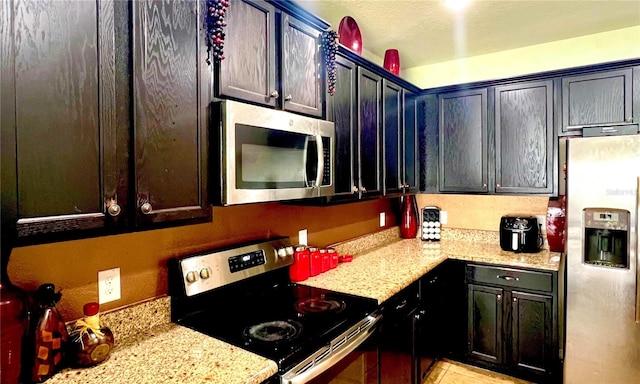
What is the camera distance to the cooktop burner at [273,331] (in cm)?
140

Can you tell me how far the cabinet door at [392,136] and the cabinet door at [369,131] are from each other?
0.11 meters

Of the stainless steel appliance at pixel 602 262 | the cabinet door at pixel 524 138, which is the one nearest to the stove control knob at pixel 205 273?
the stainless steel appliance at pixel 602 262

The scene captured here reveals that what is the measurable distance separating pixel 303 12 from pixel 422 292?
6.17 ft

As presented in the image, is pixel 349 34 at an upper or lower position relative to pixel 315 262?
upper

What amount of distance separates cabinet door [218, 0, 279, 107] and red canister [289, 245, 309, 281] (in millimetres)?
925

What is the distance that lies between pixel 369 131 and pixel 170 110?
1519 mm

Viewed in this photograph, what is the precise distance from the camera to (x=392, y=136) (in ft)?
9.30

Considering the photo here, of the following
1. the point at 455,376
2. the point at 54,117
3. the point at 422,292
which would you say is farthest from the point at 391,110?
the point at 54,117

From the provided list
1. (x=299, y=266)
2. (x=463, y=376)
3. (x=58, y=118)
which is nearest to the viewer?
(x=58, y=118)

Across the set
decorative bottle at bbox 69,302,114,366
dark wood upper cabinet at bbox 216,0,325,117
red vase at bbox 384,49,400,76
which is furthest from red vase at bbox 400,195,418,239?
decorative bottle at bbox 69,302,114,366

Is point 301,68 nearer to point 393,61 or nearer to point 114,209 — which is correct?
point 114,209

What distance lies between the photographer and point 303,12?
1.79 meters

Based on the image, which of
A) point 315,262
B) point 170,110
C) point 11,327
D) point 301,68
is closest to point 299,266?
point 315,262

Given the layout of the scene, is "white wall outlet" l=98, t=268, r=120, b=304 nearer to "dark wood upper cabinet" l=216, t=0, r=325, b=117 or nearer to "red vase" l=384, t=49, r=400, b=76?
"dark wood upper cabinet" l=216, t=0, r=325, b=117
